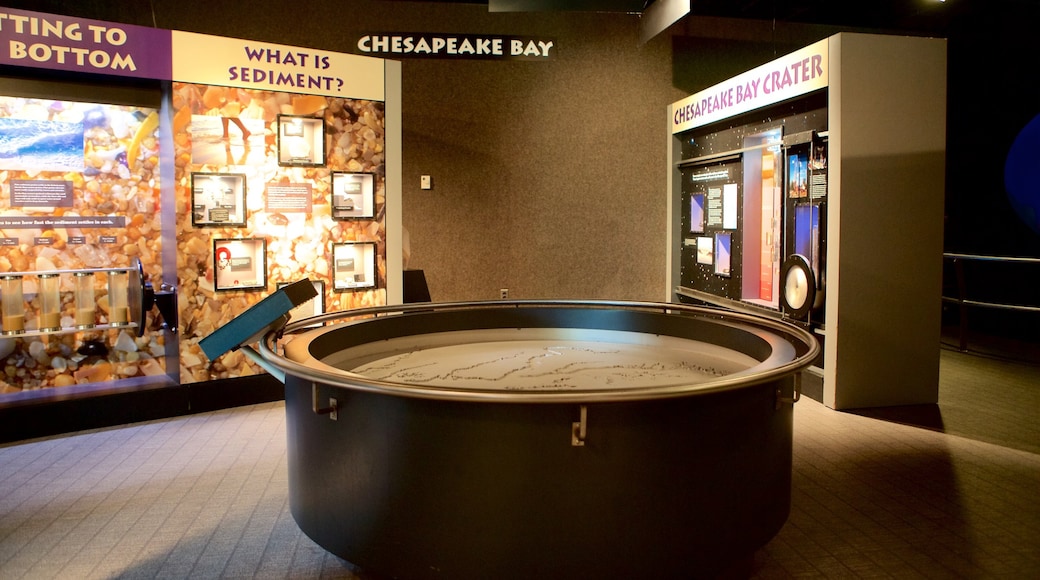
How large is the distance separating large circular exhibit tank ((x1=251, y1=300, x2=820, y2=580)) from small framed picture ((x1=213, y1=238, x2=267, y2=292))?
269 centimetres

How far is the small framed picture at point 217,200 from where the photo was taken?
517cm

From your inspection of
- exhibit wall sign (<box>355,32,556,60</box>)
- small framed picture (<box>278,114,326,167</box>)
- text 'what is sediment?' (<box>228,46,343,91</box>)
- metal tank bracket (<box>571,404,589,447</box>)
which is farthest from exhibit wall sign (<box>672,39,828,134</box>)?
metal tank bracket (<box>571,404,589,447</box>)

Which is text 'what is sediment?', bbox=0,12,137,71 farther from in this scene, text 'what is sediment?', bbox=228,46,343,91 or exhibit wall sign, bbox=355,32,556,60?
exhibit wall sign, bbox=355,32,556,60

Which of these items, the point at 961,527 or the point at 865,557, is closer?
the point at 865,557

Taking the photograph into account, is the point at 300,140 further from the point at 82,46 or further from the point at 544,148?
the point at 544,148

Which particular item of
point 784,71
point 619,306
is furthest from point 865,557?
point 784,71

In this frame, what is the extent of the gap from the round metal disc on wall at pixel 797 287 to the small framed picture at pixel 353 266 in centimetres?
310

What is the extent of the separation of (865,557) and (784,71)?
3.67 meters

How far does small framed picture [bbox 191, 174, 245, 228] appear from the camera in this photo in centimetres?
517

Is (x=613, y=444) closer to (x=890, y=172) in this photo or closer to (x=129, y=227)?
(x=890, y=172)

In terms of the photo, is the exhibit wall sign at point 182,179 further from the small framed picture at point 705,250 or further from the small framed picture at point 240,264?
the small framed picture at point 705,250

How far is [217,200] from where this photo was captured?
524 cm

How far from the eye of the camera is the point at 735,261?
647cm

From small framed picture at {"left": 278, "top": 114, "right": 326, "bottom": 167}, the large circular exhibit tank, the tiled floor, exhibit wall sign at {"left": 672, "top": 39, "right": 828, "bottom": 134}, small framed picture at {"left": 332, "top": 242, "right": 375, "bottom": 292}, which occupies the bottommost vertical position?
the tiled floor
